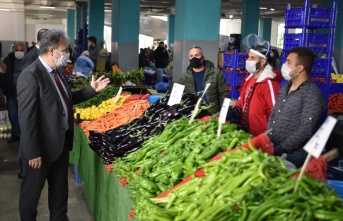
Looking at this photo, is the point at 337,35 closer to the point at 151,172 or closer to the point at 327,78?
the point at 327,78

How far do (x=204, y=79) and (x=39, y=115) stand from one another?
210 cm

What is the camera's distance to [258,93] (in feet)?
13.6

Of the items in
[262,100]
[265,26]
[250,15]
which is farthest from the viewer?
[265,26]

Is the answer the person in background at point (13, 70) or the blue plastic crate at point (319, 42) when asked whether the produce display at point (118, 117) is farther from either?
the person in background at point (13, 70)

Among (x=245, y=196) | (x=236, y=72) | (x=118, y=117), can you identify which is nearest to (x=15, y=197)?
(x=118, y=117)

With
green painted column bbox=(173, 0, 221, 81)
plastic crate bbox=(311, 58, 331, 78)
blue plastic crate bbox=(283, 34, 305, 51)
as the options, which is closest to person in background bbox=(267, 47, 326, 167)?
blue plastic crate bbox=(283, 34, 305, 51)

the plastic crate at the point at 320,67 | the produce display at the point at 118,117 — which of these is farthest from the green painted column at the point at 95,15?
the produce display at the point at 118,117

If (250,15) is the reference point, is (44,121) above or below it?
below

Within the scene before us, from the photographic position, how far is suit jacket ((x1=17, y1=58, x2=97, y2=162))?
3.43 metres

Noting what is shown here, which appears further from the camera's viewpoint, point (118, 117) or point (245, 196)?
point (118, 117)

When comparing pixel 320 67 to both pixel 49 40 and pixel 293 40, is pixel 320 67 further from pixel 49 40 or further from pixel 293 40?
pixel 49 40

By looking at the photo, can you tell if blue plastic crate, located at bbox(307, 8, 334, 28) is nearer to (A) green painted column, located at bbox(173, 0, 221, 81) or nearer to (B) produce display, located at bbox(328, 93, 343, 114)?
(A) green painted column, located at bbox(173, 0, 221, 81)

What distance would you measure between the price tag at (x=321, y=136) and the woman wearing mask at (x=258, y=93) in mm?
2192

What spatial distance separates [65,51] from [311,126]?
2001mm
